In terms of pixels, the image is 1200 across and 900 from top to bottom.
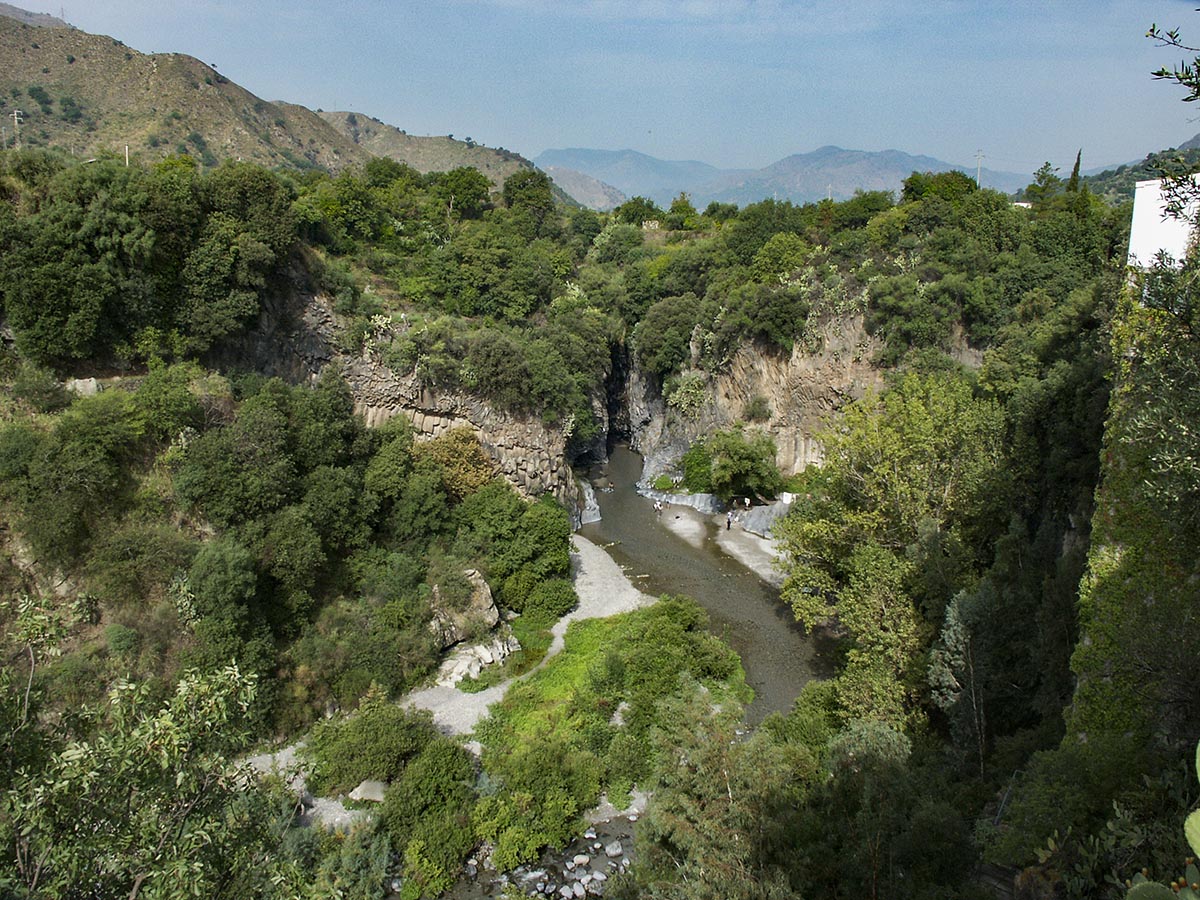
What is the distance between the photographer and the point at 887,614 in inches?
728

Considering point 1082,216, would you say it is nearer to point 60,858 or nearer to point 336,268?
point 336,268

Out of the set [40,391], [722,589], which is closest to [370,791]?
[40,391]

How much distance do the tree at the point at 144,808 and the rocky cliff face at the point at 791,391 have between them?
29.3 meters

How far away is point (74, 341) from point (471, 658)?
15.6m

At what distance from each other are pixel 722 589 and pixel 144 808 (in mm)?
23793

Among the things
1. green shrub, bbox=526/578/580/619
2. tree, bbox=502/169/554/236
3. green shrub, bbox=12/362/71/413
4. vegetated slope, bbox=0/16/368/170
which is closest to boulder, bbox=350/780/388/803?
green shrub, bbox=526/578/580/619

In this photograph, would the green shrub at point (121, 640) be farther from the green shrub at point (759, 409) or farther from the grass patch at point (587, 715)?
the green shrub at point (759, 409)

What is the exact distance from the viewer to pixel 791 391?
121 ft

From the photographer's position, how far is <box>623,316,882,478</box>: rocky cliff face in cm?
3509

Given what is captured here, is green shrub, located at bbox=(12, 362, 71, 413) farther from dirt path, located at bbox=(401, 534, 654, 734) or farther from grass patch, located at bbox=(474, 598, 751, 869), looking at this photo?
grass patch, located at bbox=(474, 598, 751, 869)

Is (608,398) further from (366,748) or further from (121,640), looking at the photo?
(121,640)

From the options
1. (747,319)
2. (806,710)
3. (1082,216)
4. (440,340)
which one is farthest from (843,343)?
(806,710)

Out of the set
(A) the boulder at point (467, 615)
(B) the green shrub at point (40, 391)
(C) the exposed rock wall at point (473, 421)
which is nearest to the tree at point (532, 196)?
(C) the exposed rock wall at point (473, 421)

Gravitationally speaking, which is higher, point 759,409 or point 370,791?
point 759,409
